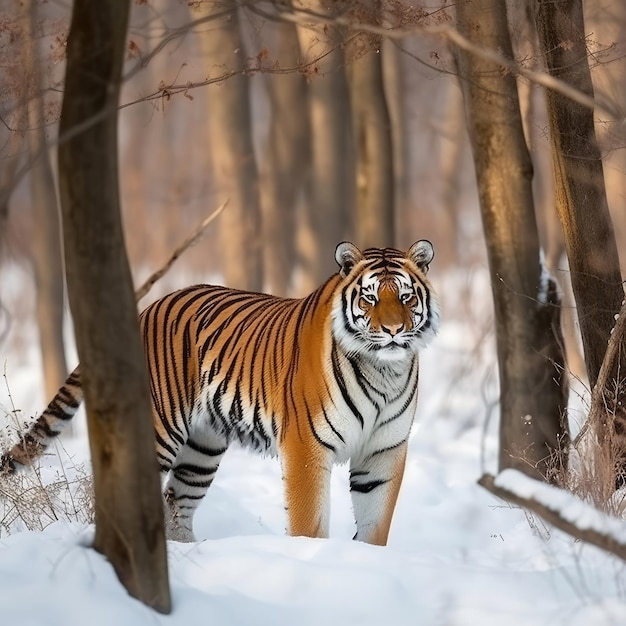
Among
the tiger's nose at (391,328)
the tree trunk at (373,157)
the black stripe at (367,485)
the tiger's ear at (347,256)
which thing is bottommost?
the black stripe at (367,485)

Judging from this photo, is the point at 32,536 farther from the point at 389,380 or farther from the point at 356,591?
the point at 389,380

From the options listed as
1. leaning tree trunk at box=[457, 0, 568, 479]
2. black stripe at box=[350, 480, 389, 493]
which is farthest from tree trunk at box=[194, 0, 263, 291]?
black stripe at box=[350, 480, 389, 493]

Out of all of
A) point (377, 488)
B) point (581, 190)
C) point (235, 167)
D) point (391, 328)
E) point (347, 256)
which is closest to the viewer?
point (391, 328)

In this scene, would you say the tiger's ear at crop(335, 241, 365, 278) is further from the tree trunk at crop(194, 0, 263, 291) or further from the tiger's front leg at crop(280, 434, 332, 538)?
the tree trunk at crop(194, 0, 263, 291)

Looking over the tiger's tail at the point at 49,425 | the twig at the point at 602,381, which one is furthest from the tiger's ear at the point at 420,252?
the tiger's tail at the point at 49,425

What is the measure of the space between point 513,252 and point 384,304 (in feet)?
7.41

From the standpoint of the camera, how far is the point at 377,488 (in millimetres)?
5809

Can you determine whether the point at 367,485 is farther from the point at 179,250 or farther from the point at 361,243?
the point at 361,243

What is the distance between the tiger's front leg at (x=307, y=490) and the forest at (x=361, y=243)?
1.31 feet

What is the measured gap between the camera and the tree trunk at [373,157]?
36.8 ft

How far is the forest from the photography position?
11.6ft

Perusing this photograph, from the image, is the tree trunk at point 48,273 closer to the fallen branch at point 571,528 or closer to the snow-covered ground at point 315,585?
the snow-covered ground at point 315,585

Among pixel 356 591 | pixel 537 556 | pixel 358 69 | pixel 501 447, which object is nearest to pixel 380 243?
pixel 358 69

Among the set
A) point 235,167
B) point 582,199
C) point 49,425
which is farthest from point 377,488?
point 235,167
